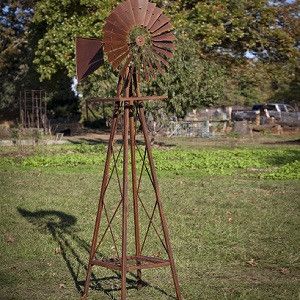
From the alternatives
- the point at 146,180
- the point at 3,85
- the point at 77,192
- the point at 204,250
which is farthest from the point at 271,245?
the point at 3,85

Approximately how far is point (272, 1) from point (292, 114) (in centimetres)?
1298

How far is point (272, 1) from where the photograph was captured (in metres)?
33.3

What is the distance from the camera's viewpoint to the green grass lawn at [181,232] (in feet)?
23.0

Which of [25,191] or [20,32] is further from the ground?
→ [20,32]

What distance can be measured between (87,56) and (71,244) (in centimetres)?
330

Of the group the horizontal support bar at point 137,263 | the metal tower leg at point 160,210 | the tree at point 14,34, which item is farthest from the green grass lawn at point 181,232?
the tree at point 14,34

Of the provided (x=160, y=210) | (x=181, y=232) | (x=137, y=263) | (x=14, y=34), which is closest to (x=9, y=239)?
(x=181, y=232)

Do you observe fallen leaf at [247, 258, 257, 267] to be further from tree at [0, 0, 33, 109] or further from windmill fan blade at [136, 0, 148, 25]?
tree at [0, 0, 33, 109]

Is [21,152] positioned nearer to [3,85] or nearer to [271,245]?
[271,245]

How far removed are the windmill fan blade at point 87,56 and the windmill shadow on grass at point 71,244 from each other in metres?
2.21

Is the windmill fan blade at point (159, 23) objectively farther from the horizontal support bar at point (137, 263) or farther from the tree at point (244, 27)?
the tree at point (244, 27)

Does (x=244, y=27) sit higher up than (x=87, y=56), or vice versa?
(x=244, y=27)

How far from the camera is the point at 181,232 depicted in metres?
9.81

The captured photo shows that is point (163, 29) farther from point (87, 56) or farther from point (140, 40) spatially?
point (87, 56)
